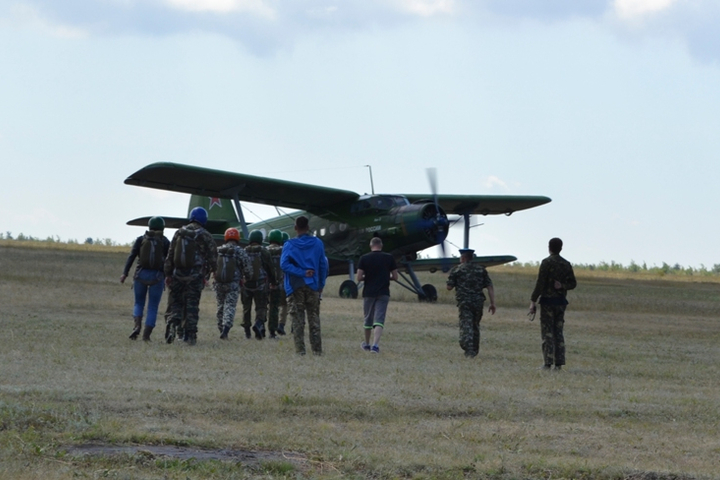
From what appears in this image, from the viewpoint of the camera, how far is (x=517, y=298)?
32.7 metres

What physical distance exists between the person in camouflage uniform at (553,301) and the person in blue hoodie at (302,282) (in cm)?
267

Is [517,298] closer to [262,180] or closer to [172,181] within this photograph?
[262,180]

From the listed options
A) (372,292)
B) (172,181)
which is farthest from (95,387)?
(172,181)

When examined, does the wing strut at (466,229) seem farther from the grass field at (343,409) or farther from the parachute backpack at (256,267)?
the parachute backpack at (256,267)

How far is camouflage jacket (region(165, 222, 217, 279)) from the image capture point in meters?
13.5

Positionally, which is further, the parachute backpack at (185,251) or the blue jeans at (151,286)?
the blue jeans at (151,286)

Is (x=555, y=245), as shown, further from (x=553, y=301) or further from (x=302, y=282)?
(x=302, y=282)

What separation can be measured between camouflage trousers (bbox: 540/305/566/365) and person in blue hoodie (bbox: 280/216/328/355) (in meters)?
2.78

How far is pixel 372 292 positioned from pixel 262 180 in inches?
584

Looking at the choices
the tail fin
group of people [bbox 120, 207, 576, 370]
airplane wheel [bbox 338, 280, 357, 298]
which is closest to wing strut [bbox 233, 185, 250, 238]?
airplane wheel [bbox 338, 280, 357, 298]

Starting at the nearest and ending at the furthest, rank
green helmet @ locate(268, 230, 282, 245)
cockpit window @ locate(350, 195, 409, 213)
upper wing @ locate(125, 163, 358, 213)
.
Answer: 1. green helmet @ locate(268, 230, 282, 245)
2. upper wing @ locate(125, 163, 358, 213)
3. cockpit window @ locate(350, 195, 409, 213)

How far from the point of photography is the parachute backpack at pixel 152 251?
14.0 metres

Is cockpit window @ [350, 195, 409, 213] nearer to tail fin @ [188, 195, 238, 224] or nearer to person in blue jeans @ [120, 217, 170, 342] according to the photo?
tail fin @ [188, 195, 238, 224]

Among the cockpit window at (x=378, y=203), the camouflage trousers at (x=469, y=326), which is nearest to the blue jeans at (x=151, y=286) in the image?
the camouflage trousers at (x=469, y=326)
